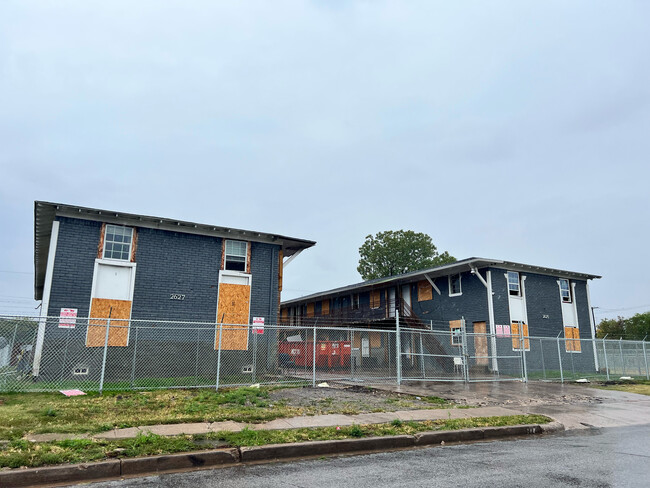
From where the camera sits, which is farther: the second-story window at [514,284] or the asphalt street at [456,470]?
the second-story window at [514,284]

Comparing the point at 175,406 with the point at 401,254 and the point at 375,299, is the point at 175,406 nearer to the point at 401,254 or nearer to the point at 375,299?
the point at 375,299

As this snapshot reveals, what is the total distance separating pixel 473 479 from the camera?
5.67 metres

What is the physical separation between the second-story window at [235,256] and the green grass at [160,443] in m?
13.9

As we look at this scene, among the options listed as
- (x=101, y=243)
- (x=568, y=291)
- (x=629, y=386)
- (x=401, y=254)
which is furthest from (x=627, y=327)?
(x=101, y=243)

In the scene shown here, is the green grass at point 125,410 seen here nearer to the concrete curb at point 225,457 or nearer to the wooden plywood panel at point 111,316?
the concrete curb at point 225,457

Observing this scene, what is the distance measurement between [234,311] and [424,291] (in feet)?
47.0

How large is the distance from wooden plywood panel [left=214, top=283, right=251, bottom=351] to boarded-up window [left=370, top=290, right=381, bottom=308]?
1540cm

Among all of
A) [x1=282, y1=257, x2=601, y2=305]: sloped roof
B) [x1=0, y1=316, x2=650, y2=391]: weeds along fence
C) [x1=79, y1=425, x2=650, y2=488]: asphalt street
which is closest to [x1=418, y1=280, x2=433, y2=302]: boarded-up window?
[x1=282, y1=257, x2=601, y2=305]: sloped roof

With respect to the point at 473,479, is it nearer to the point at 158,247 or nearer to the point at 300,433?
the point at 300,433

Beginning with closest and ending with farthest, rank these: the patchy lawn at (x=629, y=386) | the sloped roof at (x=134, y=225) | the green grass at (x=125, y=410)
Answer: the green grass at (x=125, y=410)
the sloped roof at (x=134, y=225)
the patchy lawn at (x=629, y=386)

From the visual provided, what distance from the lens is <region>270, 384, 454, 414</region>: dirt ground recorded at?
1095cm

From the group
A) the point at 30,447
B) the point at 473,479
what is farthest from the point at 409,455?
the point at 30,447

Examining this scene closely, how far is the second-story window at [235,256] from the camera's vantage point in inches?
848

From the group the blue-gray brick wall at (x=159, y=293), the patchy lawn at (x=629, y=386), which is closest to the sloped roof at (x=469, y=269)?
the patchy lawn at (x=629, y=386)
